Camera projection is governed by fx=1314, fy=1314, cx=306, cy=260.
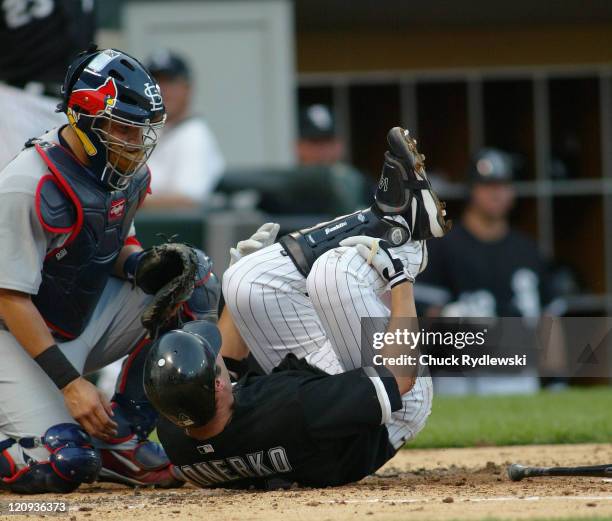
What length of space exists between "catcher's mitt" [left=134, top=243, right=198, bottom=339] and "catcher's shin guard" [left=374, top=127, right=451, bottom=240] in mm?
817

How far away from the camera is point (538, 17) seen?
1316 cm

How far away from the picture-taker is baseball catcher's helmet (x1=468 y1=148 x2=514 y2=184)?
951cm

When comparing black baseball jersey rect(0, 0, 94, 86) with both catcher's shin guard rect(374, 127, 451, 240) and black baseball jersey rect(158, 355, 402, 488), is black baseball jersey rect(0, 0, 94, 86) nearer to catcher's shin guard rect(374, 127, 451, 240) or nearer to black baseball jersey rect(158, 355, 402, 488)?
catcher's shin guard rect(374, 127, 451, 240)

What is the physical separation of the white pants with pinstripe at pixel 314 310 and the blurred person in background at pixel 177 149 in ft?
12.6

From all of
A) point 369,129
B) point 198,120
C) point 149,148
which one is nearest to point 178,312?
point 149,148

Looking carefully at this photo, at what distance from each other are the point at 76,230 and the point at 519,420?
3326mm

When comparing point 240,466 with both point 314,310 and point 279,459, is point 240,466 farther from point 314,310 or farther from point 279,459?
point 314,310

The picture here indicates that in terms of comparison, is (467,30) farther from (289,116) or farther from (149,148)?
(149,148)

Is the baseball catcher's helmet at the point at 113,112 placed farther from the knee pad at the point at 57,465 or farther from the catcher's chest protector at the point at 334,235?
the knee pad at the point at 57,465

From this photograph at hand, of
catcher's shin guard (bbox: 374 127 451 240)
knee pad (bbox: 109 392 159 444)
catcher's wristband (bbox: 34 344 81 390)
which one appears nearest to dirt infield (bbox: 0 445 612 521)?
knee pad (bbox: 109 392 159 444)

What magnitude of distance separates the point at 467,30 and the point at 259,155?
2686mm

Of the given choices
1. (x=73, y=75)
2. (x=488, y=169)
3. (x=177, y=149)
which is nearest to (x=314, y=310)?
(x=73, y=75)

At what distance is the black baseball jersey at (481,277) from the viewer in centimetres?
944

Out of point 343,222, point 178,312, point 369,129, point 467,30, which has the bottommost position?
point 369,129
